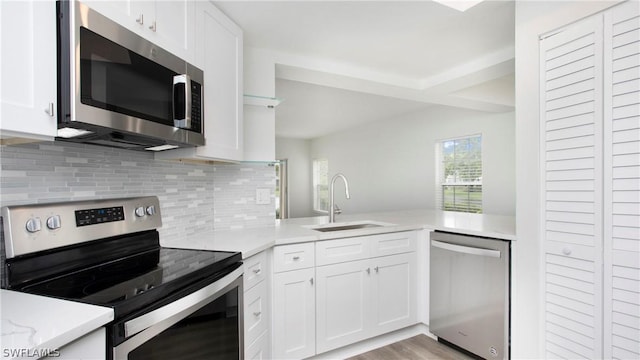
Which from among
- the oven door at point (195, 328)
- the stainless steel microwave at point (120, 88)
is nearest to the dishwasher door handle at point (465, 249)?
the oven door at point (195, 328)

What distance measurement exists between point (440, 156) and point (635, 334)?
415cm

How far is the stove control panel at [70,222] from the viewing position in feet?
3.33

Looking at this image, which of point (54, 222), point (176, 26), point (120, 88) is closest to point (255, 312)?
point (54, 222)

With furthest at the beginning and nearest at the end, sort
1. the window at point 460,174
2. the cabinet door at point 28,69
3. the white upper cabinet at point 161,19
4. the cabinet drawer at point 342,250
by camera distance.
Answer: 1. the window at point 460,174
2. the cabinet drawer at point 342,250
3. the white upper cabinet at point 161,19
4. the cabinet door at point 28,69

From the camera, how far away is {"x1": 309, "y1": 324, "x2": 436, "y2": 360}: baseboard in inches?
84.7

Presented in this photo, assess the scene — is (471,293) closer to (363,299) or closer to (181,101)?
(363,299)

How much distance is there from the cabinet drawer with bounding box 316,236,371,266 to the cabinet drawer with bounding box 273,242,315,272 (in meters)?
0.06

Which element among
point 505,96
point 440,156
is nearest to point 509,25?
point 505,96

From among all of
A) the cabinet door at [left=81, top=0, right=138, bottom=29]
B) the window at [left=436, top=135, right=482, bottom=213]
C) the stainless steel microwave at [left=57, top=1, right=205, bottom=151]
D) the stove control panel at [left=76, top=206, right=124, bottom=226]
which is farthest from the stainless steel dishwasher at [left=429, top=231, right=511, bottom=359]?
the window at [left=436, top=135, right=482, bottom=213]

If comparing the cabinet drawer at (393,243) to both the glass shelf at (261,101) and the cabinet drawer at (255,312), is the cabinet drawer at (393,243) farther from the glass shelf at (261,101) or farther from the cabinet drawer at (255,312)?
the glass shelf at (261,101)

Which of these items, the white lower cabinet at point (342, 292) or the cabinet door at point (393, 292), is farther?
the cabinet door at point (393, 292)

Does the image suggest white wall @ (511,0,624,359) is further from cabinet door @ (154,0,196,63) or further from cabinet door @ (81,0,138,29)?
cabinet door @ (81,0,138,29)

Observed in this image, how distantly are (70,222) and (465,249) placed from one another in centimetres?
222

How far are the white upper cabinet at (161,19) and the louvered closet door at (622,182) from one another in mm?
1992
